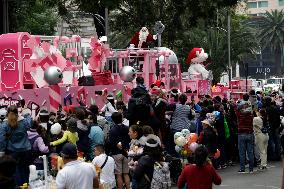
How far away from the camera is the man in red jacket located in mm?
19188

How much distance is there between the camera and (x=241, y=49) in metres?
68.1

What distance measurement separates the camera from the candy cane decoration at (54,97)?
70.3ft

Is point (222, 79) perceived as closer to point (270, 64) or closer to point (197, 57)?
point (197, 57)

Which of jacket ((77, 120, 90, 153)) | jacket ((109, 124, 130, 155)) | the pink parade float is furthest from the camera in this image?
the pink parade float

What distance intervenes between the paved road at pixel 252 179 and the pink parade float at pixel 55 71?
464 centimetres

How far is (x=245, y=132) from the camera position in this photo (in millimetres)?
19312

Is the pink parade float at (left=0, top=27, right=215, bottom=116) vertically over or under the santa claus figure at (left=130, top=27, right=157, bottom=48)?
under

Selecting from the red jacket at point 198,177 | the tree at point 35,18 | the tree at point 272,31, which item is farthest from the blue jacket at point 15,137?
the tree at point 272,31

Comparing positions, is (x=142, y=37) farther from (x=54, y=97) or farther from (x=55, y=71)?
(x=54, y=97)

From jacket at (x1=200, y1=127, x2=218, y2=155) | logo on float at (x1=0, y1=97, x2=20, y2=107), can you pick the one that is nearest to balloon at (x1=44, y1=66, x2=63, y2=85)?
logo on float at (x1=0, y1=97, x2=20, y2=107)

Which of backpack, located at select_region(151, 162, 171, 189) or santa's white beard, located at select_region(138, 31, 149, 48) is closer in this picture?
backpack, located at select_region(151, 162, 171, 189)

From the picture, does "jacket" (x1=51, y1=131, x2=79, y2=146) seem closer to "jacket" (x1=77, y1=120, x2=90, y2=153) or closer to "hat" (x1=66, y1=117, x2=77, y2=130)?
"hat" (x1=66, y1=117, x2=77, y2=130)

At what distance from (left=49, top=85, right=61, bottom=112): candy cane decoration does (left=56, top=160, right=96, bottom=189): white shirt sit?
11703 millimetres

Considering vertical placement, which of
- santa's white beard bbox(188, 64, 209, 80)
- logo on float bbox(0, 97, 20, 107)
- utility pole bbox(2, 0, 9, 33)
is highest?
utility pole bbox(2, 0, 9, 33)
